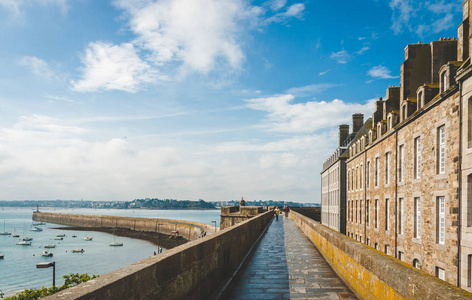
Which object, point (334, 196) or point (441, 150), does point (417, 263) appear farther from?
point (334, 196)

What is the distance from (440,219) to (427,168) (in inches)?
96.9

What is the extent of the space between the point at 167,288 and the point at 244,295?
9.89ft

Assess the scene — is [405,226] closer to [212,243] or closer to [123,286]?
[212,243]

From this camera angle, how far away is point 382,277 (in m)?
5.58

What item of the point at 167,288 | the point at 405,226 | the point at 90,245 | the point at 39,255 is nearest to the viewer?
the point at 167,288

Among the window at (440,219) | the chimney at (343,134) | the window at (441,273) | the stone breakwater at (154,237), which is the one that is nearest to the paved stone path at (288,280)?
the window at (441,273)

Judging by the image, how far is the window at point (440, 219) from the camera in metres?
17.7

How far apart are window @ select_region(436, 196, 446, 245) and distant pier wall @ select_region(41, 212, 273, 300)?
11998 millimetres

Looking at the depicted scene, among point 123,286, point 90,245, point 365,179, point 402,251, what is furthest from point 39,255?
point 123,286

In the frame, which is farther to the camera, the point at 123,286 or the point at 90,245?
the point at 90,245

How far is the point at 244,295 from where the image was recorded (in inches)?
305

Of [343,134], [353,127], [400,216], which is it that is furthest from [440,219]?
[343,134]

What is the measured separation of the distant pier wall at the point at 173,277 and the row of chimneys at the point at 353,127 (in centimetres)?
4580

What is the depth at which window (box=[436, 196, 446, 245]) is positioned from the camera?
58.2 ft
